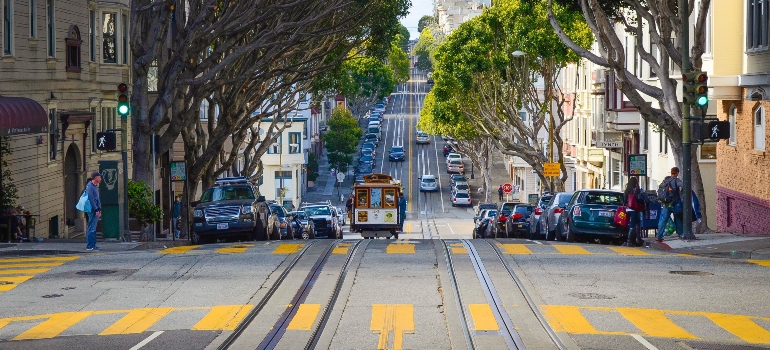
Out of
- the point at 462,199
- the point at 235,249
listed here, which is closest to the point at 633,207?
the point at 235,249

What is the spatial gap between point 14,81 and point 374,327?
2045 centimetres

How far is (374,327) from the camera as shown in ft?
52.2

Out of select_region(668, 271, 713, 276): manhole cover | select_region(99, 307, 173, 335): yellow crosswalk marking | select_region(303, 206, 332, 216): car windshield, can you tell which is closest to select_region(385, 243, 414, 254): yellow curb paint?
select_region(668, 271, 713, 276): manhole cover

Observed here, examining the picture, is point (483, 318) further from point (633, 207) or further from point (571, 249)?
point (633, 207)

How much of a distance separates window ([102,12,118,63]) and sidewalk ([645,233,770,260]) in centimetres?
2238

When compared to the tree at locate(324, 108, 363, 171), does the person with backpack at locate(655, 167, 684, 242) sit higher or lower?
lower

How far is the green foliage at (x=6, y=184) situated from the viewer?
31.9 meters

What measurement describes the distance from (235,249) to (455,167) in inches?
3336

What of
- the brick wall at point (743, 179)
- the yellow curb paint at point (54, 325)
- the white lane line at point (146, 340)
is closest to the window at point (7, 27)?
the yellow curb paint at point (54, 325)

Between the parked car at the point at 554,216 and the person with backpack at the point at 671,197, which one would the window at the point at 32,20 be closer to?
the parked car at the point at 554,216

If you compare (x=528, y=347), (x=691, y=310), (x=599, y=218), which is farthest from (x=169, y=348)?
(x=599, y=218)

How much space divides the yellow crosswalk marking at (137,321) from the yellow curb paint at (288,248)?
27.8ft

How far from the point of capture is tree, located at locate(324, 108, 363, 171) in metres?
112

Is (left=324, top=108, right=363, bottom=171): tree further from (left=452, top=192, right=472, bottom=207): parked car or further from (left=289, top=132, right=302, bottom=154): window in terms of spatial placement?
(left=452, top=192, right=472, bottom=207): parked car
